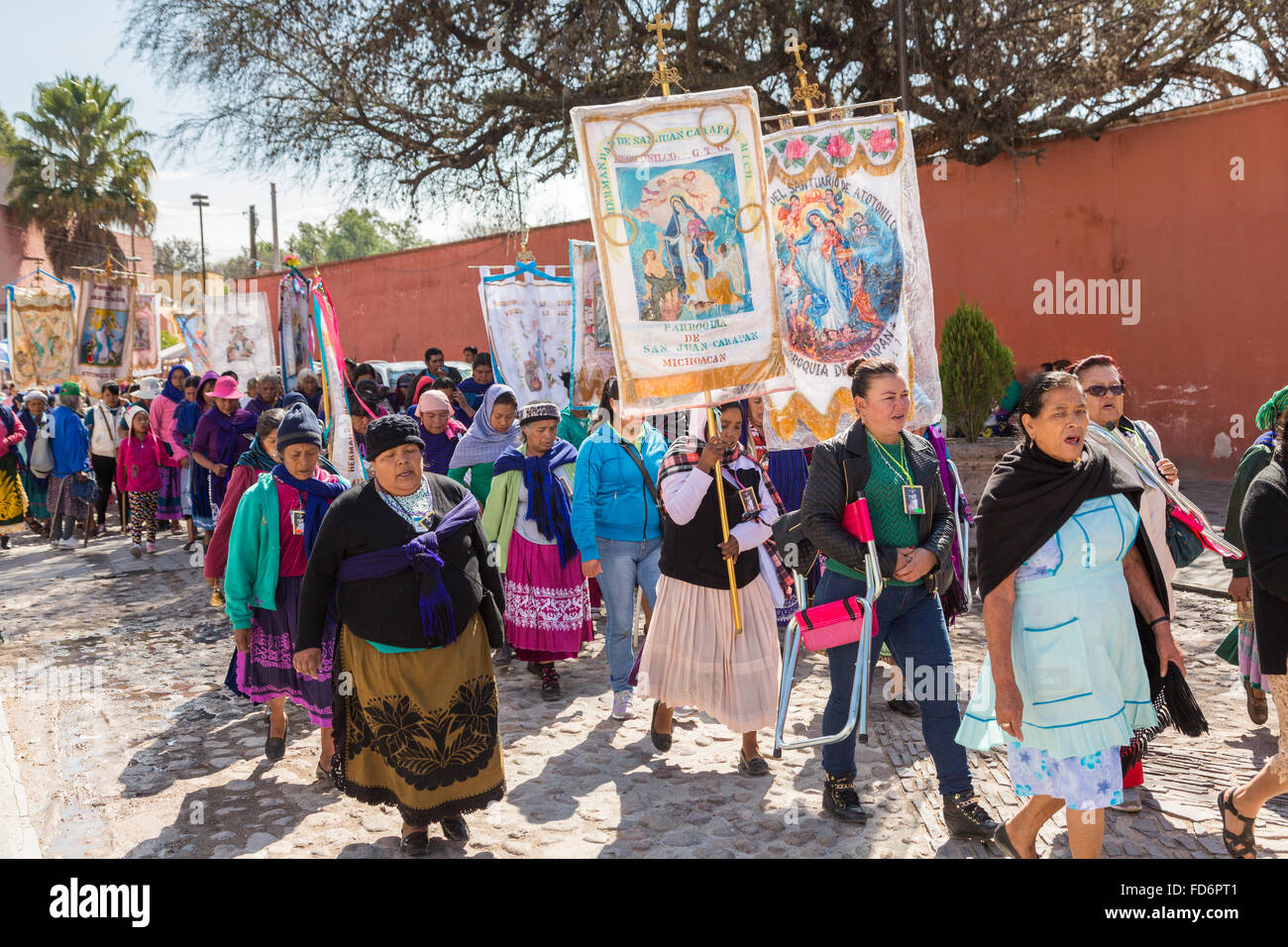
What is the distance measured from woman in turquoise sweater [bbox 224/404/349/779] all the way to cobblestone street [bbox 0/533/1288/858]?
1.52 ft

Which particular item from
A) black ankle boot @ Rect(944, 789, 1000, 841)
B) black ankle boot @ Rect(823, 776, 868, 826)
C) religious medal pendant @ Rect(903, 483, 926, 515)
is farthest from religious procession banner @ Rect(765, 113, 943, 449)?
black ankle boot @ Rect(944, 789, 1000, 841)

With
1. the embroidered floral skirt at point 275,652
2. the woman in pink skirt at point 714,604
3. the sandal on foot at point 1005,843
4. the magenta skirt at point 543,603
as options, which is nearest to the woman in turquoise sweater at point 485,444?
the magenta skirt at point 543,603

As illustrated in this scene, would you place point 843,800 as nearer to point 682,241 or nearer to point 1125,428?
point 1125,428

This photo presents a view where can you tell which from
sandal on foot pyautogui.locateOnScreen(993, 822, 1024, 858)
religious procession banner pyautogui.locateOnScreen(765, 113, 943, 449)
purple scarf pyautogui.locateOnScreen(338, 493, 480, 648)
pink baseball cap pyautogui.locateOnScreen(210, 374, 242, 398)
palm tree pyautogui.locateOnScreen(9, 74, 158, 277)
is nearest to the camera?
sandal on foot pyautogui.locateOnScreen(993, 822, 1024, 858)

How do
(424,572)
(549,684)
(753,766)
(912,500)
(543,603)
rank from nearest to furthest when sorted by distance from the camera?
(424,572)
(912,500)
(753,766)
(549,684)
(543,603)

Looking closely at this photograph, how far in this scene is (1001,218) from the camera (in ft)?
47.4

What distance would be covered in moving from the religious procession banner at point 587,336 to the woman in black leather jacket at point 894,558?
5.25 meters

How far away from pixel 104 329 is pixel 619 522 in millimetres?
10827

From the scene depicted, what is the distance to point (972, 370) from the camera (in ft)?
37.7

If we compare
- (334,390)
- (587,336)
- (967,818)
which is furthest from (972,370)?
(967,818)

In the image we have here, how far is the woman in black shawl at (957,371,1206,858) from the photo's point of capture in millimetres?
3355

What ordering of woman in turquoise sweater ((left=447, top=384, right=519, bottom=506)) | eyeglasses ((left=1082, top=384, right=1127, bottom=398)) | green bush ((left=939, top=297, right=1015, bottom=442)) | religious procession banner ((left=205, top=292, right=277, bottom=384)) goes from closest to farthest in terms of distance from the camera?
1. eyeglasses ((left=1082, top=384, right=1127, bottom=398))
2. woman in turquoise sweater ((left=447, top=384, right=519, bottom=506))
3. green bush ((left=939, top=297, right=1015, bottom=442))
4. religious procession banner ((left=205, top=292, right=277, bottom=384))

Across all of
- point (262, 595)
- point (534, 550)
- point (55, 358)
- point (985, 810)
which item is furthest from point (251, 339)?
point (985, 810)

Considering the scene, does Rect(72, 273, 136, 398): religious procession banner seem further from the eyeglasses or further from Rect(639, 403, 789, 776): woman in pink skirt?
the eyeglasses
